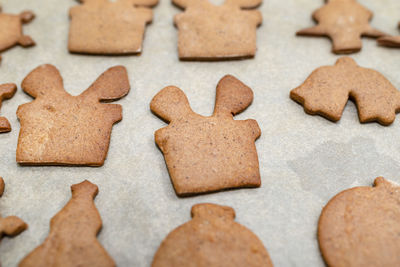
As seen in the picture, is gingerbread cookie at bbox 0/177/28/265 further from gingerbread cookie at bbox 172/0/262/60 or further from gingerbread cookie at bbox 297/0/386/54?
gingerbread cookie at bbox 297/0/386/54

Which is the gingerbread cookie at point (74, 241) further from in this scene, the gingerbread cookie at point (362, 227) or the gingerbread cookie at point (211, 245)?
the gingerbread cookie at point (362, 227)

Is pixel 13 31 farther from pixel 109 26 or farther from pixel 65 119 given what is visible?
pixel 65 119

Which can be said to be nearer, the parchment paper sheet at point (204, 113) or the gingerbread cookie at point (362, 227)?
the gingerbread cookie at point (362, 227)

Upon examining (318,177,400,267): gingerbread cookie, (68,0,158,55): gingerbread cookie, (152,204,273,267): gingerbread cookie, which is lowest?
(152,204,273,267): gingerbread cookie

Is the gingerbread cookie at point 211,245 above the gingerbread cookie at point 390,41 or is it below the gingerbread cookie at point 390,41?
below

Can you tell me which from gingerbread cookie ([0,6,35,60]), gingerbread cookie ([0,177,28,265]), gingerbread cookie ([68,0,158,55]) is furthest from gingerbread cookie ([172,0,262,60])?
gingerbread cookie ([0,177,28,265])

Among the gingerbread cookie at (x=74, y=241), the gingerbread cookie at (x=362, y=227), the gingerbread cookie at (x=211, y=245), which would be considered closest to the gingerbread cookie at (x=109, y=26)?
the gingerbread cookie at (x=74, y=241)
